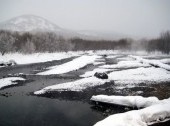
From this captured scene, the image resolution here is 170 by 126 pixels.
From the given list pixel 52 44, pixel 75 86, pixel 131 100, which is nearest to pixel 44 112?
pixel 131 100

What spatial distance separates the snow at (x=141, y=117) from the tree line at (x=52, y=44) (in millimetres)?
67433

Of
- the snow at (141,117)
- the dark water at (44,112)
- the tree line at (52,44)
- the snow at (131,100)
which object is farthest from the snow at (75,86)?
the tree line at (52,44)

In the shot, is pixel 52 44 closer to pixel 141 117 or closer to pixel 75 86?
pixel 75 86

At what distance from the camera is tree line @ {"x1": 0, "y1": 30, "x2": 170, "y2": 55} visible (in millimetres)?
83887

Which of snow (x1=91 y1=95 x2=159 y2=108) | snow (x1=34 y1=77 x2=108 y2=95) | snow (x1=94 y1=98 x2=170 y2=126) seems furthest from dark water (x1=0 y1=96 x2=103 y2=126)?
snow (x1=34 y1=77 x2=108 y2=95)

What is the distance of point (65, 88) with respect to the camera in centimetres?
2764

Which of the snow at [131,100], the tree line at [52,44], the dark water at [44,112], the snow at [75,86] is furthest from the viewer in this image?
the tree line at [52,44]

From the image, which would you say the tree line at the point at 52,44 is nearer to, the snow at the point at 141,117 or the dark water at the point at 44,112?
the dark water at the point at 44,112

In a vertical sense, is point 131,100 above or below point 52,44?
below

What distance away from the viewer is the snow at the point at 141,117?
12.8 m

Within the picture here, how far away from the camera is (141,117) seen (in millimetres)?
14172

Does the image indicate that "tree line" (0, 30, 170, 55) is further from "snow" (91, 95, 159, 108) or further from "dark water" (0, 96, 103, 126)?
"snow" (91, 95, 159, 108)

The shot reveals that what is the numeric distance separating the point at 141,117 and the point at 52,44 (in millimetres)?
95679

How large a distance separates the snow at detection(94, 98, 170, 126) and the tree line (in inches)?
2655
